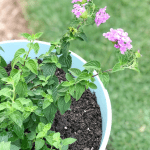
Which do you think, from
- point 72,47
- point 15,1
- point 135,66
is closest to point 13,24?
point 15,1

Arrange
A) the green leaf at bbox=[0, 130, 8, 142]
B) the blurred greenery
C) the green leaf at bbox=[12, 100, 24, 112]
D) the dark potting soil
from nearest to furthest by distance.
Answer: the green leaf at bbox=[12, 100, 24, 112]
the green leaf at bbox=[0, 130, 8, 142]
the dark potting soil
the blurred greenery

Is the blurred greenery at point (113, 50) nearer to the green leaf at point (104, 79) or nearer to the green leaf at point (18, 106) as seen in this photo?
the green leaf at point (104, 79)

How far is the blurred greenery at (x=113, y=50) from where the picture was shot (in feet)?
5.73

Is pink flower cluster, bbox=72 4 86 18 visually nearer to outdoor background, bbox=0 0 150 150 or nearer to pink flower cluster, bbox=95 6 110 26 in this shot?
pink flower cluster, bbox=95 6 110 26

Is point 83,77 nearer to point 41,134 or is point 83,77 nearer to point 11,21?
point 41,134

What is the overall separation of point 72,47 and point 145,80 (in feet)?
2.78

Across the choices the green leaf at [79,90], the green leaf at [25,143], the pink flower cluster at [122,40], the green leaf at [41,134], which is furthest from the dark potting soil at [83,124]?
the pink flower cluster at [122,40]

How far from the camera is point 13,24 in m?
2.24

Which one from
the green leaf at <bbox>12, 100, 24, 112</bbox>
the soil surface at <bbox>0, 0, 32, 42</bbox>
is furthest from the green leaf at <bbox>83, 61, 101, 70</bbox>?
the soil surface at <bbox>0, 0, 32, 42</bbox>

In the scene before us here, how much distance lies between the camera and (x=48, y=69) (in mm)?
995

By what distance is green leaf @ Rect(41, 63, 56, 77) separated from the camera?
3.24 feet

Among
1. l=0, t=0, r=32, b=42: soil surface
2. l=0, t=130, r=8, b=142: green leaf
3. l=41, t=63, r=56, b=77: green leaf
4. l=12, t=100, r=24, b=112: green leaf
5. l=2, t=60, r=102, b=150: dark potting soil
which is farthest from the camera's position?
l=0, t=0, r=32, b=42: soil surface

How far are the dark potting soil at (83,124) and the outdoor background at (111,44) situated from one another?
0.45 meters

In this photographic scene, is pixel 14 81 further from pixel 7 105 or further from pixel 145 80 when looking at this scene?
pixel 145 80
